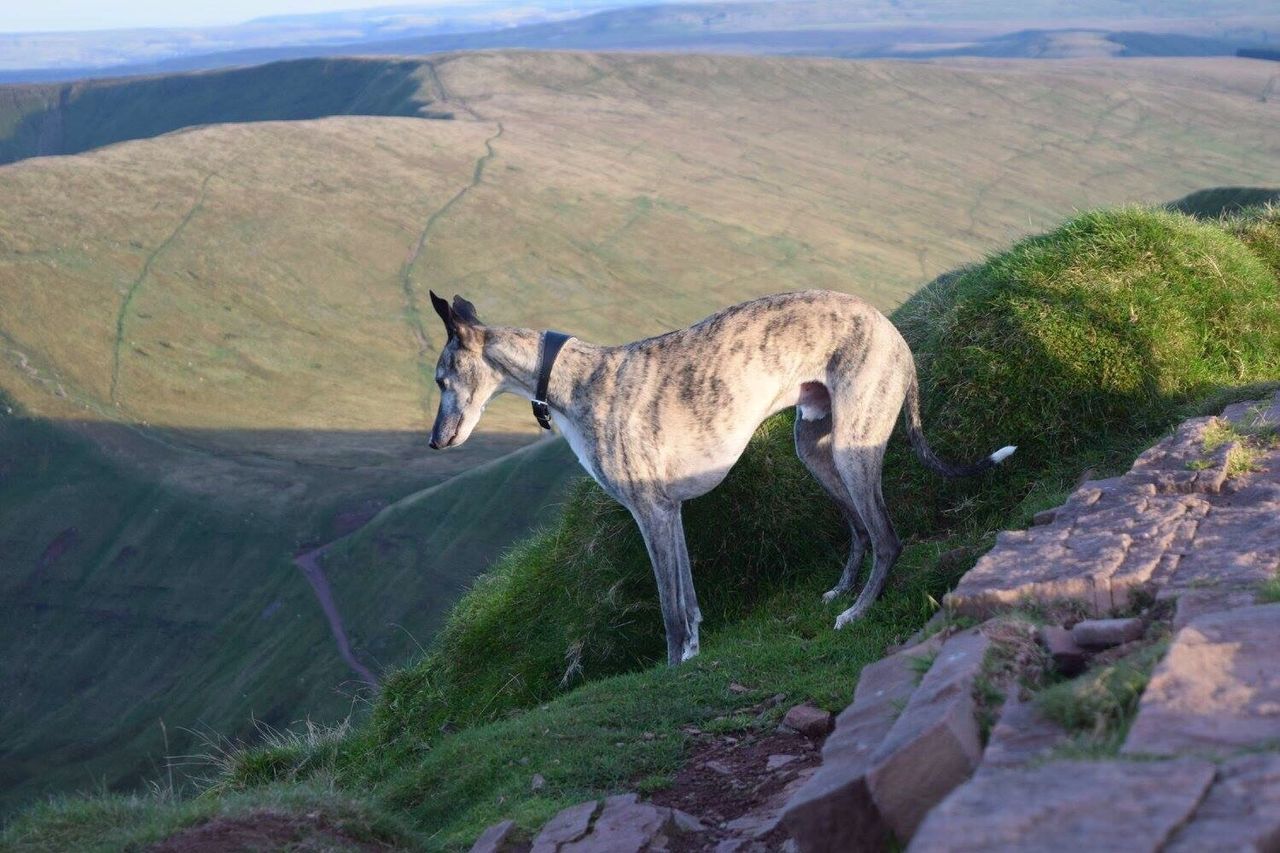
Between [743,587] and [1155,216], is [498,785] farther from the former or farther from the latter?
[1155,216]

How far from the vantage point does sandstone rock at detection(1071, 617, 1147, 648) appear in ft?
18.6

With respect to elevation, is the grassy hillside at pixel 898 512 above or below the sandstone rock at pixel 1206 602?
below

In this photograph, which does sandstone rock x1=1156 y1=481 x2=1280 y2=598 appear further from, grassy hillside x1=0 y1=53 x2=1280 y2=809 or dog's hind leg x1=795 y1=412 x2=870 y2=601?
grassy hillside x1=0 y1=53 x2=1280 y2=809

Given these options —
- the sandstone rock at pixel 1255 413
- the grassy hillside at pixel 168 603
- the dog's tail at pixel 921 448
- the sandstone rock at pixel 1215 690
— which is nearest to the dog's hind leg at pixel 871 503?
the dog's tail at pixel 921 448

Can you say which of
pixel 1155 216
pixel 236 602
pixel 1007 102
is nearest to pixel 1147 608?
pixel 1155 216

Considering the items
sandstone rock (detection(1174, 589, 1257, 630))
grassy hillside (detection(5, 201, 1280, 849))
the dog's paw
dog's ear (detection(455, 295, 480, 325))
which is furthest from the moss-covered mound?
sandstone rock (detection(1174, 589, 1257, 630))

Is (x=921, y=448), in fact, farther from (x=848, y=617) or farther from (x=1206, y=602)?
(x=1206, y=602)

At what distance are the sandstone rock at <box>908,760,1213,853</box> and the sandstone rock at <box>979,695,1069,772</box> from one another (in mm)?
356

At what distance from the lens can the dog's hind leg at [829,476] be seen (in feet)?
35.3

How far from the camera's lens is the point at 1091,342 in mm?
11750

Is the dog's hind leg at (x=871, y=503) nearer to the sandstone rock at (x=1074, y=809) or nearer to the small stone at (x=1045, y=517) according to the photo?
the small stone at (x=1045, y=517)

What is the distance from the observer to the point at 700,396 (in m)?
10.2

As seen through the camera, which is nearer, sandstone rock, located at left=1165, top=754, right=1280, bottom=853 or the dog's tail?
sandstone rock, located at left=1165, top=754, right=1280, bottom=853

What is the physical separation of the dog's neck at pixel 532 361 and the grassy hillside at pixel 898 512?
2.42 metres
